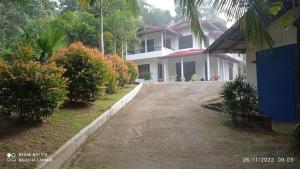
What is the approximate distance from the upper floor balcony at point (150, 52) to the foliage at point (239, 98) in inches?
805

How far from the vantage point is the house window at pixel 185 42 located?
32.3 metres

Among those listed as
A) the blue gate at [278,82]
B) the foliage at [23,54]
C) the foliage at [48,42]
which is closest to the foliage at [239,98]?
the blue gate at [278,82]

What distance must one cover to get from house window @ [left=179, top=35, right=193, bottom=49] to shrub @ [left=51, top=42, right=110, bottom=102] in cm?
2226

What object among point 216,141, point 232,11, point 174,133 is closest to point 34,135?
point 174,133

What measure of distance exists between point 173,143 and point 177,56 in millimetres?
22997

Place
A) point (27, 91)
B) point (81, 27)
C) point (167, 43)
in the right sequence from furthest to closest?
point (167, 43) < point (81, 27) < point (27, 91)

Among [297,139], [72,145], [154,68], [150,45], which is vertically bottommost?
[72,145]

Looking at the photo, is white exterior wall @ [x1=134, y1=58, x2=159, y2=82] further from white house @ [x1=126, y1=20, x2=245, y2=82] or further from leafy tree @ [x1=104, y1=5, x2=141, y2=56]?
leafy tree @ [x1=104, y1=5, x2=141, y2=56]

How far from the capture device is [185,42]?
108ft

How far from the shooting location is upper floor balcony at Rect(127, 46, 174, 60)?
31442mm

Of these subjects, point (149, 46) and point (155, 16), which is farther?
point (155, 16)

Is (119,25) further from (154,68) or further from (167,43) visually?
(167,43)

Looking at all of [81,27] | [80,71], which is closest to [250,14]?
[80,71]

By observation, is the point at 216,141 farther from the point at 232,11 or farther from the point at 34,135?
the point at 34,135
